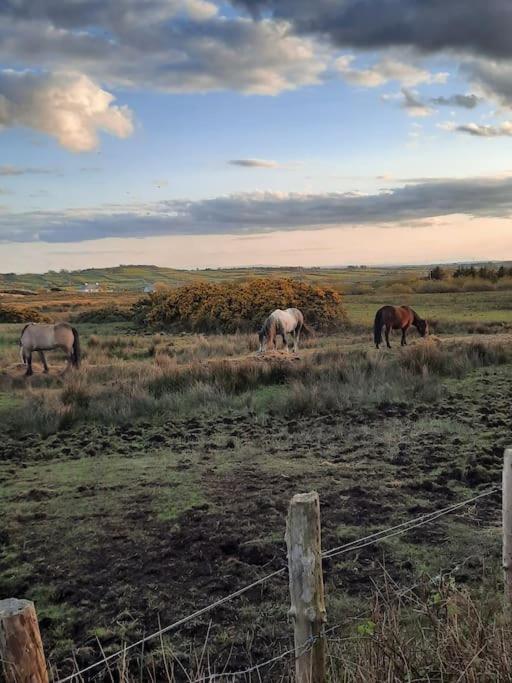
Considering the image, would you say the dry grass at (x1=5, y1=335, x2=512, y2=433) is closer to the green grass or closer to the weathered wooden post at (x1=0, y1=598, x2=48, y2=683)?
the weathered wooden post at (x1=0, y1=598, x2=48, y2=683)

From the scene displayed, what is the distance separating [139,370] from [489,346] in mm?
8275

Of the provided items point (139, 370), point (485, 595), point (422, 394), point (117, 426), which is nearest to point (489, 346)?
point (422, 394)

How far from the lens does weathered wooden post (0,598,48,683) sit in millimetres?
1960

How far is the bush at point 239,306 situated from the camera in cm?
2772

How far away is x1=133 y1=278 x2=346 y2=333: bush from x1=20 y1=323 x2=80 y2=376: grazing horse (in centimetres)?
1196

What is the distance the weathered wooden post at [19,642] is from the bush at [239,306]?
25.0 meters

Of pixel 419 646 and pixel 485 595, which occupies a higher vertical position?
pixel 419 646

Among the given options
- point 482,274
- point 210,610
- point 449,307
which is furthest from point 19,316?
point 210,610

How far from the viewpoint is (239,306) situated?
2836cm

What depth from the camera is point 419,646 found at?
9.91 feet

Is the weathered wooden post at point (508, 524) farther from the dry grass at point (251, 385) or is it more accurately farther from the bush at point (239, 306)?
the bush at point (239, 306)

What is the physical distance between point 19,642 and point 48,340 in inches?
559

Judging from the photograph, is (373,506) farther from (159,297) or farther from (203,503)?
(159,297)

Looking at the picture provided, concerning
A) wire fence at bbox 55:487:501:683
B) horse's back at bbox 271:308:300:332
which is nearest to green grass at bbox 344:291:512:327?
horse's back at bbox 271:308:300:332
